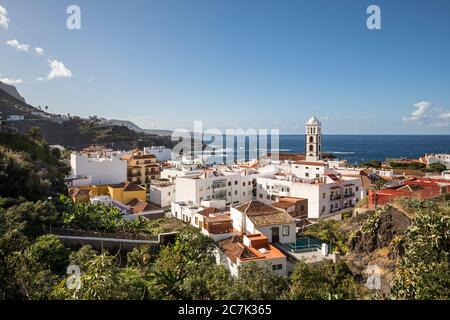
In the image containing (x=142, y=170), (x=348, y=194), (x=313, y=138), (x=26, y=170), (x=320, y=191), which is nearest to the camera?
(x=26, y=170)

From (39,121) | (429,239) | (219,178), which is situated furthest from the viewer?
(39,121)

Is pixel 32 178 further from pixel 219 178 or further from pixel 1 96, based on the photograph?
pixel 1 96

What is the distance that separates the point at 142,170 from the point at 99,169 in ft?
20.1

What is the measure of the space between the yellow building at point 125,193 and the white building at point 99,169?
676 cm

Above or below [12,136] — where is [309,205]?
below

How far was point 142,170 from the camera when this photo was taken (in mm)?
47719

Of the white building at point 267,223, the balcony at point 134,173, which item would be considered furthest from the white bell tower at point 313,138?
the white building at point 267,223

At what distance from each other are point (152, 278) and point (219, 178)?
25.1 metres

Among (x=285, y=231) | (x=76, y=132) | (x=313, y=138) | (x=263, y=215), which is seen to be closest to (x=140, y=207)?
(x=263, y=215)

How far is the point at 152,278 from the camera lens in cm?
1067

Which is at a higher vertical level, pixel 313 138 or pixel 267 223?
pixel 313 138

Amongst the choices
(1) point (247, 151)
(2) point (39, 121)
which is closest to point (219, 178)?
(2) point (39, 121)

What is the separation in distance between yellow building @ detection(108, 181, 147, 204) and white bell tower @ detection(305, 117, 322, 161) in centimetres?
2796

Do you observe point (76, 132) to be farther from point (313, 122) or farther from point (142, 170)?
point (313, 122)
